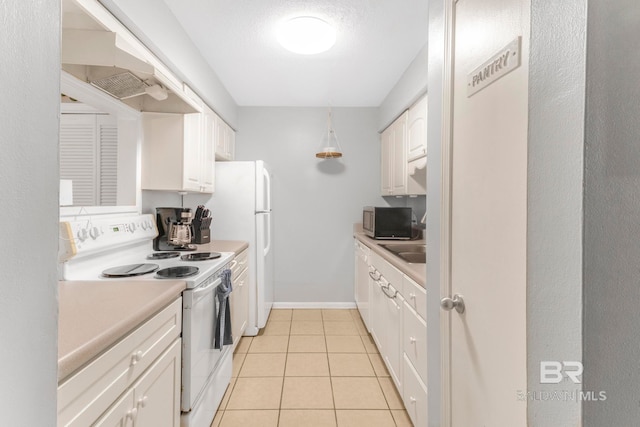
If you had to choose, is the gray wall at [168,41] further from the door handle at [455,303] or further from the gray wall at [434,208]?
the door handle at [455,303]

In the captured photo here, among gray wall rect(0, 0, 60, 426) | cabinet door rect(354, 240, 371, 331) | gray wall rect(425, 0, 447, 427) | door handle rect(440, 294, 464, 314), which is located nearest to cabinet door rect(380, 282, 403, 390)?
gray wall rect(425, 0, 447, 427)

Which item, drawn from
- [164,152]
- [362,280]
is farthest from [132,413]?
[362,280]

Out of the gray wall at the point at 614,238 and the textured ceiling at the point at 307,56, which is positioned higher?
the textured ceiling at the point at 307,56

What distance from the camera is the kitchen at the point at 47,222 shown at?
0.48m

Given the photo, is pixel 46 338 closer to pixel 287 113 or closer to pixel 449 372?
pixel 449 372

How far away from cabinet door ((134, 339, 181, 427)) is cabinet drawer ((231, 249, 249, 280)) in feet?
3.33

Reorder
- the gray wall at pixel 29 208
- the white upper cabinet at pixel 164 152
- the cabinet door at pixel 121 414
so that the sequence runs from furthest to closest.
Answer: the white upper cabinet at pixel 164 152 → the cabinet door at pixel 121 414 → the gray wall at pixel 29 208

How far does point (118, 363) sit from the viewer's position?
3.05 feet

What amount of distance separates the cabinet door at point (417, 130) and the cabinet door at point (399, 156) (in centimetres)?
10

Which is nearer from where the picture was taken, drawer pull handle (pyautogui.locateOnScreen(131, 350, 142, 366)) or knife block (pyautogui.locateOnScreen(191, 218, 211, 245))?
drawer pull handle (pyautogui.locateOnScreen(131, 350, 142, 366))

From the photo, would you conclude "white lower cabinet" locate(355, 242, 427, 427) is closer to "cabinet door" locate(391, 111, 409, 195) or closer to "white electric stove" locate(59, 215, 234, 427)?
"cabinet door" locate(391, 111, 409, 195)

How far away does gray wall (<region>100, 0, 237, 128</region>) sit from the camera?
1.47 meters

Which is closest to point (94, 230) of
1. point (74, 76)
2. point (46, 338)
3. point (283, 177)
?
point (74, 76)

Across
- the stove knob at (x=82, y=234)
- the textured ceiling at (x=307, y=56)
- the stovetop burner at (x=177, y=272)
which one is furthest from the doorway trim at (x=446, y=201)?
the stove knob at (x=82, y=234)
